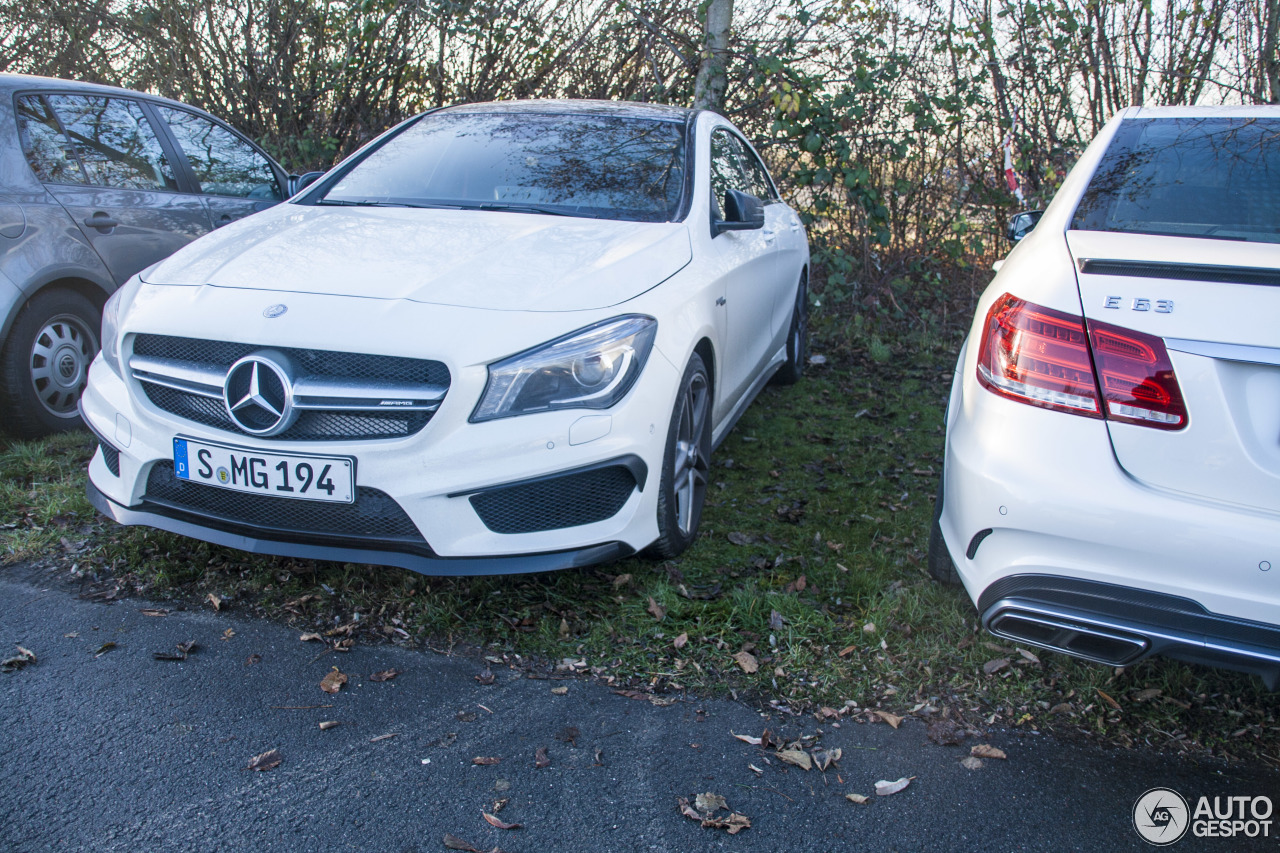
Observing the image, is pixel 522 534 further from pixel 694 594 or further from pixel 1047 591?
pixel 1047 591

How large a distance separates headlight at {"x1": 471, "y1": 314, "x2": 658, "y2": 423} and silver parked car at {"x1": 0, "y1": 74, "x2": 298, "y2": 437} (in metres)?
2.27

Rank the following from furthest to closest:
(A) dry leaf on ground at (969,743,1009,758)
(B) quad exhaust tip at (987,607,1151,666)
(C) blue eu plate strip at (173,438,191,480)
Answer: (C) blue eu plate strip at (173,438,191,480) < (A) dry leaf on ground at (969,743,1009,758) < (B) quad exhaust tip at (987,607,1151,666)

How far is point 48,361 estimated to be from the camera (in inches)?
167

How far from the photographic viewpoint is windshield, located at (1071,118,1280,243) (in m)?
2.46

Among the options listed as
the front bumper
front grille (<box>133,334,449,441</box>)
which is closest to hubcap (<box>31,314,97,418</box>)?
the front bumper

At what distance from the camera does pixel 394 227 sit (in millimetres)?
3312

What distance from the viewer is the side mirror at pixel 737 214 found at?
3.68 metres

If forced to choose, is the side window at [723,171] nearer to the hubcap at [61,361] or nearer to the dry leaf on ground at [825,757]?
the dry leaf on ground at [825,757]

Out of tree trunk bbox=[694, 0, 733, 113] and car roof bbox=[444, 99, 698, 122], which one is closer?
car roof bbox=[444, 99, 698, 122]

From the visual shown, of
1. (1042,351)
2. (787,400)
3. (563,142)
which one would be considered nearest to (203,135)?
(563,142)

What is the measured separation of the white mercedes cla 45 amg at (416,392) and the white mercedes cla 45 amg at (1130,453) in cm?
94

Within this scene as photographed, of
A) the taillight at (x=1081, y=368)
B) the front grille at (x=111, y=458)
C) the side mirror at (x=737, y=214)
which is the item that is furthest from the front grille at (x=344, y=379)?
the side mirror at (x=737, y=214)

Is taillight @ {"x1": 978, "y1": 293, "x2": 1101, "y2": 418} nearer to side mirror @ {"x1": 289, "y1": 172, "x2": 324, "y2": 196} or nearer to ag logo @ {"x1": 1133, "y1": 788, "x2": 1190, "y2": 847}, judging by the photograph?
ag logo @ {"x1": 1133, "y1": 788, "x2": 1190, "y2": 847}

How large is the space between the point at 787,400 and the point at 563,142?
7.58 ft
